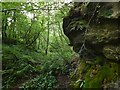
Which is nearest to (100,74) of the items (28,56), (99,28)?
(99,28)

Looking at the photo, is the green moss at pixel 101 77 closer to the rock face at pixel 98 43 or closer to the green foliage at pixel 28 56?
the rock face at pixel 98 43

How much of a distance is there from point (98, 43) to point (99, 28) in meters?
0.41

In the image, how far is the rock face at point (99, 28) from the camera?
15.0 feet

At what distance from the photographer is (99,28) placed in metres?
5.04

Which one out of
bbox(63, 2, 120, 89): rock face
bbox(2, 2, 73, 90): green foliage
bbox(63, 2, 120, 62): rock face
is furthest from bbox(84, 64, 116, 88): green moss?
bbox(2, 2, 73, 90): green foliage

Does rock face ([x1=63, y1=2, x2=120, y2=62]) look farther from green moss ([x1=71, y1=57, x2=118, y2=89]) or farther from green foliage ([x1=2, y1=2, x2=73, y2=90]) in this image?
green foliage ([x1=2, y1=2, x2=73, y2=90])

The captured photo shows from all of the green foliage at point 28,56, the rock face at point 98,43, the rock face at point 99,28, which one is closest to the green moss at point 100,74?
the rock face at point 98,43

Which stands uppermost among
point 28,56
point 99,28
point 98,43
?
point 99,28

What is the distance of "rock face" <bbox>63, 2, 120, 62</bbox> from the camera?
4.58 metres

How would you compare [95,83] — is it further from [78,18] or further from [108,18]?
[78,18]

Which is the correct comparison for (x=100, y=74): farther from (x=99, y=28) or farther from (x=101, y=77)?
(x=99, y=28)

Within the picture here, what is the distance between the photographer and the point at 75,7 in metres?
6.43

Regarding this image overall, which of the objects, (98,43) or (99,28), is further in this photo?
(99,28)

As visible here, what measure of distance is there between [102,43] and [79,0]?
2210 mm
